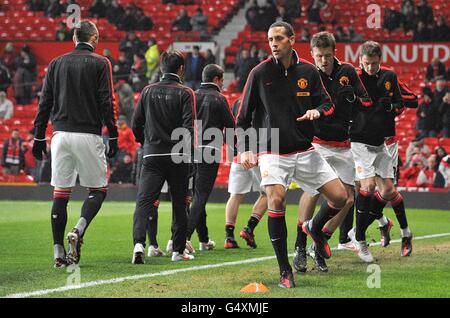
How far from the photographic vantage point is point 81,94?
9609 mm

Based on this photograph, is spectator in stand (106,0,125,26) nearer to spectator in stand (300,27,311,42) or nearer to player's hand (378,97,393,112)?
spectator in stand (300,27,311,42)

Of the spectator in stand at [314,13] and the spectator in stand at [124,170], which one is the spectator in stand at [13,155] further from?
the spectator in stand at [314,13]

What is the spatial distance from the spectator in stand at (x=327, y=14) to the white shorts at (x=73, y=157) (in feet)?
72.1

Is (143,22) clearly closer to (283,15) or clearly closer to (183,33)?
(183,33)

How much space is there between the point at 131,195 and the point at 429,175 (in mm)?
7445

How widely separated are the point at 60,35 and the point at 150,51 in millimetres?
3820

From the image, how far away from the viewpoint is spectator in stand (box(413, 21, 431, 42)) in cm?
2837

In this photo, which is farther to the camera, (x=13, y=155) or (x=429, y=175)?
(x=13, y=155)

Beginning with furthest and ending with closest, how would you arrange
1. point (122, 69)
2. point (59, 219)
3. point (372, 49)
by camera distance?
point (122, 69) → point (372, 49) → point (59, 219)

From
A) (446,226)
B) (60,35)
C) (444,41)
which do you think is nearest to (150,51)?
(60,35)

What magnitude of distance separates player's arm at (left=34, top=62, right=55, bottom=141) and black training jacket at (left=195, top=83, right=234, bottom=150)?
2609 millimetres

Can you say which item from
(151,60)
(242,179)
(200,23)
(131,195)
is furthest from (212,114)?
(200,23)

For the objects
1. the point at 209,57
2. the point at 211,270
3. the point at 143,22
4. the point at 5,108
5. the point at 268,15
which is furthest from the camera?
the point at 143,22

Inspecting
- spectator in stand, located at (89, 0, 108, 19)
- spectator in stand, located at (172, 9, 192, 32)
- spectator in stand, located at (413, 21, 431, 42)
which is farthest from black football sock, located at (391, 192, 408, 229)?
spectator in stand, located at (89, 0, 108, 19)
